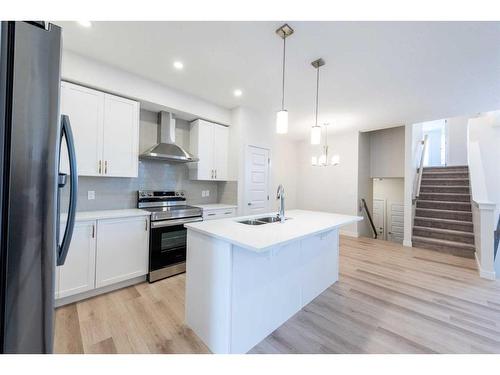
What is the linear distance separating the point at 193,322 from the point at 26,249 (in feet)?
4.54

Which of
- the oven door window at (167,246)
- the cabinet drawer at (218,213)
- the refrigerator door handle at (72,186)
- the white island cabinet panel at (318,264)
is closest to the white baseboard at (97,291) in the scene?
the oven door window at (167,246)

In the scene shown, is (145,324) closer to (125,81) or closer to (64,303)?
(64,303)

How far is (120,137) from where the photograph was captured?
8.89 ft

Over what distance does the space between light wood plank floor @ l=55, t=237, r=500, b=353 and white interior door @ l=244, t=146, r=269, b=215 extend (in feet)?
5.79

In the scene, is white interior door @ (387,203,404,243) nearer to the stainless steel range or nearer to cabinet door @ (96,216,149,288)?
the stainless steel range

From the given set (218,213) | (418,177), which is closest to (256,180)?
(218,213)

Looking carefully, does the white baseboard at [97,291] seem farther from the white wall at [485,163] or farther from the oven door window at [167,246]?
the white wall at [485,163]

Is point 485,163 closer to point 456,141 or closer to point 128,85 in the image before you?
point 456,141

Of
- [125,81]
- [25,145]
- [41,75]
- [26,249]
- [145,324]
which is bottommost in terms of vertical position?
[145,324]

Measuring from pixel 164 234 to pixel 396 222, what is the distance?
6465 millimetres

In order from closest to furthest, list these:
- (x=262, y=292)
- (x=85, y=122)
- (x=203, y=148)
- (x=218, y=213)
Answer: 1. (x=262, y=292)
2. (x=85, y=122)
3. (x=218, y=213)
4. (x=203, y=148)

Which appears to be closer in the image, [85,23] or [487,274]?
[85,23]
